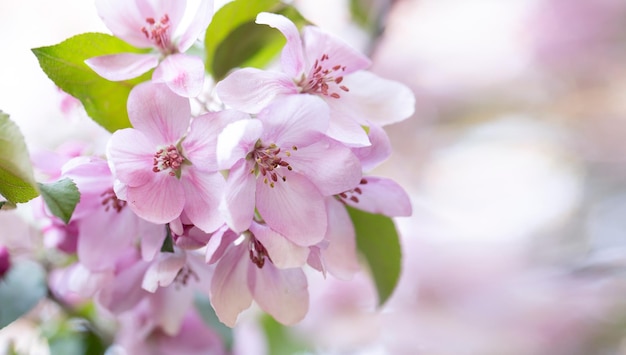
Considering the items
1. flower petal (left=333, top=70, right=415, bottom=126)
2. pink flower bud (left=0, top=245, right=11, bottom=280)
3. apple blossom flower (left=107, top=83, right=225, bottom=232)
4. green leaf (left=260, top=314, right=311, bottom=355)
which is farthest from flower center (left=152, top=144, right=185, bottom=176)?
green leaf (left=260, top=314, right=311, bottom=355)

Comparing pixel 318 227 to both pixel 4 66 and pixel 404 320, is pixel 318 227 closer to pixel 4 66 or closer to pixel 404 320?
pixel 404 320

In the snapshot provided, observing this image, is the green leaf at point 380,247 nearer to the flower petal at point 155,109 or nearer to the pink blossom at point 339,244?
the pink blossom at point 339,244

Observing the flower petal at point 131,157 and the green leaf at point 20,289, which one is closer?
the flower petal at point 131,157

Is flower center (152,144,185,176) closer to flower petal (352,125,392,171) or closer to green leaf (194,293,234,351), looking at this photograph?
flower petal (352,125,392,171)

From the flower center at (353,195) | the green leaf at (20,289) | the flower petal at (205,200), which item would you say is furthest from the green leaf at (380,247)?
the green leaf at (20,289)

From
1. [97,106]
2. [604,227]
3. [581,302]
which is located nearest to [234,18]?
[97,106]
